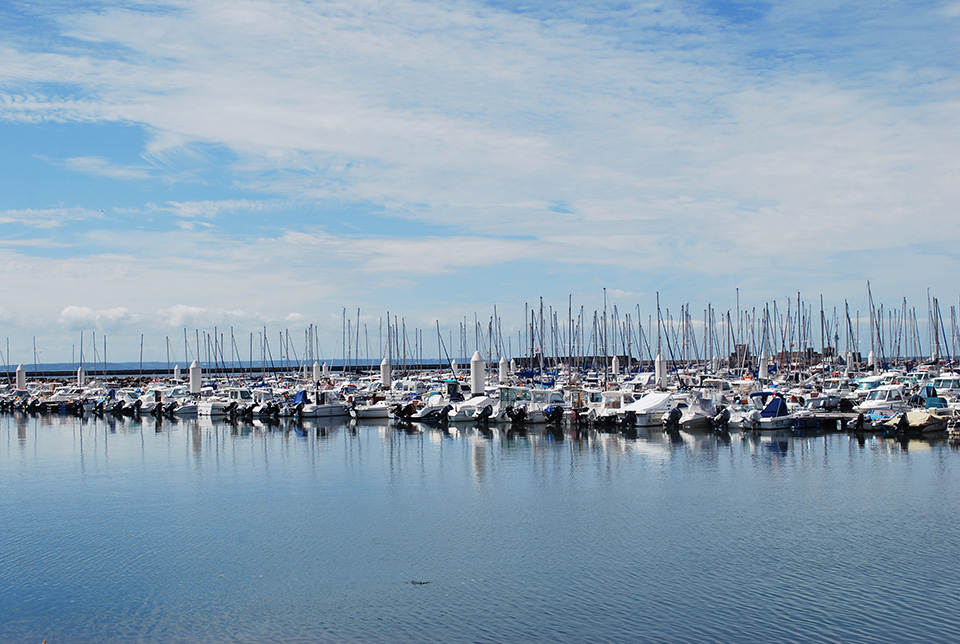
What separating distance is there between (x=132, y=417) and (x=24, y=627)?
67124 mm

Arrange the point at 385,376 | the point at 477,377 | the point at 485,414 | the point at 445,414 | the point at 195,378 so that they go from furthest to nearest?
the point at 385,376, the point at 195,378, the point at 477,377, the point at 445,414, the point at 485,414

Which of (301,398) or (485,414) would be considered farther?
(301,398)

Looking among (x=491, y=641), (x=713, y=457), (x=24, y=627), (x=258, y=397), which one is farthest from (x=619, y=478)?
(x=258, y=397)

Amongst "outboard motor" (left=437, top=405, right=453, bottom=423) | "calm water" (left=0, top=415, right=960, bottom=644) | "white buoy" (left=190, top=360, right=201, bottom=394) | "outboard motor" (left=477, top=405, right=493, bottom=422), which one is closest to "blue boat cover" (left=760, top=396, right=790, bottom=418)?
"calm water" (left=0, top=415, right=960, bottom=644)

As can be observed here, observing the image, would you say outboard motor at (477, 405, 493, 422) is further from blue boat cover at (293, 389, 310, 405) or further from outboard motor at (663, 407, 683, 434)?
blue boat cover at (293, 389, 310, 405)

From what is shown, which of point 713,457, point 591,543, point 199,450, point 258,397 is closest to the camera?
point 591,543

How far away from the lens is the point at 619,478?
37.1 m

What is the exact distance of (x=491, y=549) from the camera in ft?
80.5

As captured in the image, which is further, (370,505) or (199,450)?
(199,450)

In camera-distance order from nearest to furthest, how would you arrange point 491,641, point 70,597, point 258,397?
point 491,641, point 70,597, point 258,397

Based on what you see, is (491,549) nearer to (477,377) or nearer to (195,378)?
(477,377)

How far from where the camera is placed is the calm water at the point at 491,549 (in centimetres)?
1839

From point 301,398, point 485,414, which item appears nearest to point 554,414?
point 485,414

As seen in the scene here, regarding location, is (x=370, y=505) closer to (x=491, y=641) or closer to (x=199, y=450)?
(x=491, y=641)
